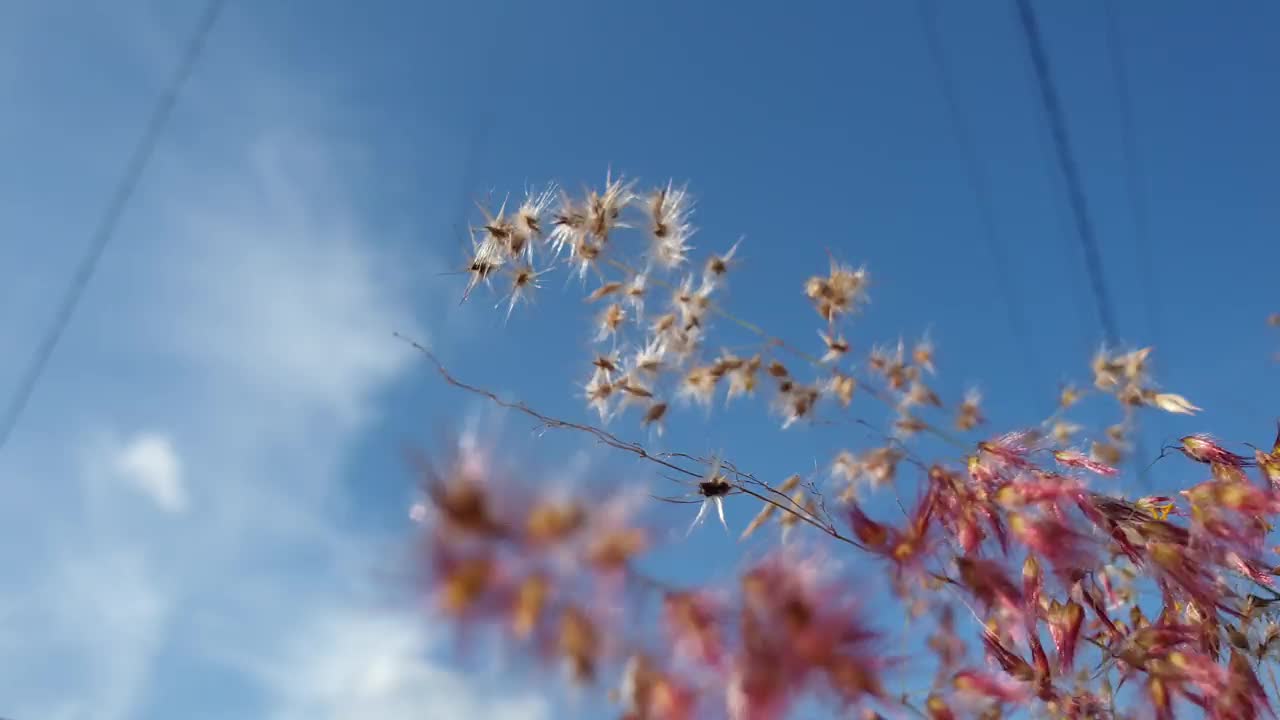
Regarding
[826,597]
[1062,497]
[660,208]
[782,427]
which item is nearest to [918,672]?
[826,597]

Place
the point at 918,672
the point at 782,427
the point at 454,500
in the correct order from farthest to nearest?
the point at 782,427 < the point at 918,672 < the point at 454,500

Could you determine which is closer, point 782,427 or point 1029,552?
point 1029,552

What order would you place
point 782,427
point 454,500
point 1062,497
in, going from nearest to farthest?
point 454,500
point 1062,497
point 782,427

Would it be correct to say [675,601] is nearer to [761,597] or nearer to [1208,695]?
[761,597]

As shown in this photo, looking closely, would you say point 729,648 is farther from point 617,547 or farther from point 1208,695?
point 1208,695

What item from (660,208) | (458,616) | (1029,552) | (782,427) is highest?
(660,208)

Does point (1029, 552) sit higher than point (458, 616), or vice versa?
point (1029, 552)

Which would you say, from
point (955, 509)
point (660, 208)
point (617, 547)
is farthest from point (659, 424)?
point (617, 547)

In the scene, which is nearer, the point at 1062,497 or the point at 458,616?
the point at 458,616

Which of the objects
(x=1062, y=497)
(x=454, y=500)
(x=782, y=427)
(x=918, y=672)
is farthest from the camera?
(x=782, y=427)
